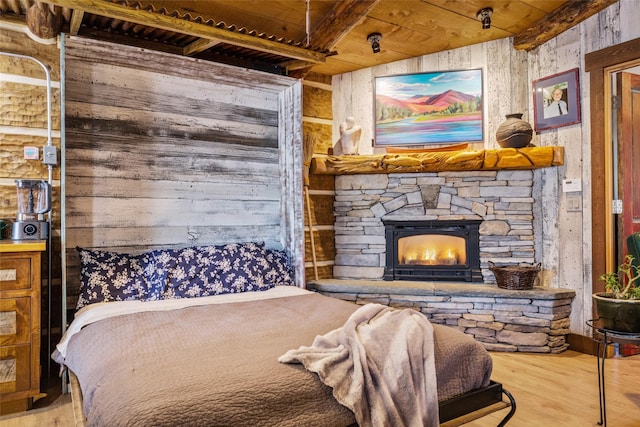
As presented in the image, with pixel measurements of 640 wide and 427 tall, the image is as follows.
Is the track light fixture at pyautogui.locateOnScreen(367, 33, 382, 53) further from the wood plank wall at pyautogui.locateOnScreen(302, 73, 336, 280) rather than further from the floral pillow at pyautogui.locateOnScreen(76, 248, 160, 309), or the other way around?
the floral pillow at pyautogui.locateOnScreen(76, 248, 160, 309)

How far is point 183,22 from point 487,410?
2.80m

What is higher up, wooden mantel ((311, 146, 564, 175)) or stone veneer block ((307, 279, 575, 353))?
wooden mantel ((311, 146, 564, 175))

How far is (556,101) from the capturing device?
370cm

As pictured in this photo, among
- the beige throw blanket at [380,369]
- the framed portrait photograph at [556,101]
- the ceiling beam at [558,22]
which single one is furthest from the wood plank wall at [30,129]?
the framed portrait photograph at [556,101]

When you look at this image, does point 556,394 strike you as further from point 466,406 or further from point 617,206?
point 617,206

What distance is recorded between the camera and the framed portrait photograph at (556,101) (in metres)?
3.59

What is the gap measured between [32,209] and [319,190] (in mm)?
2391

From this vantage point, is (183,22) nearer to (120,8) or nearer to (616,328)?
(120,8)

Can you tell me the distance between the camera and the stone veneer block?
11.5ft

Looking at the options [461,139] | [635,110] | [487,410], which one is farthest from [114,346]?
[635,110]

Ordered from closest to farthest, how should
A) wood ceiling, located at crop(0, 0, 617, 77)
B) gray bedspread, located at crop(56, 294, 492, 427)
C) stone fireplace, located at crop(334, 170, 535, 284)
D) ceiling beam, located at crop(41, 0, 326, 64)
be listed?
gray bedspread, located at crop(56, 294, 492, 427) < ceiling beam, located at crop(41, 0, 326, 64) < wood ceiling, located at crop(0, 0, 617, 77) < stone fireplace, located at crop(334, 170, 535, 284)

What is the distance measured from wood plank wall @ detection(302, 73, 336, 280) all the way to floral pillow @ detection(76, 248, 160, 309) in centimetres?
168

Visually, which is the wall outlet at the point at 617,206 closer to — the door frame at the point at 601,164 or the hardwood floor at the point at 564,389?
the door frame at the point at 601,164

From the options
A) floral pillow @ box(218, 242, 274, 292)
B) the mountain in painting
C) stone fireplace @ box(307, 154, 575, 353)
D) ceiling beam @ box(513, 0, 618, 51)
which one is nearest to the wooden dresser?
floral pillow @ box(218, 242, 274, 292)
